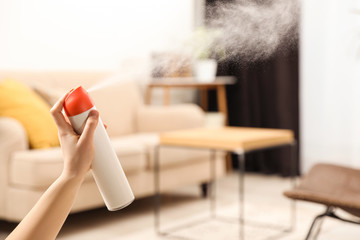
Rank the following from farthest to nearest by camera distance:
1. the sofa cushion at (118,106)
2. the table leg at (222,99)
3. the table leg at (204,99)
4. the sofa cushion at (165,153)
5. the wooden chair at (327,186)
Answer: the table leg at (204,99) < the table leg at (222,99) < the sofa cushion at (118,106) < the sofa cushion at (165,153) < the wooden chair at (327,186)

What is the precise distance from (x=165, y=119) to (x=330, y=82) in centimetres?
133

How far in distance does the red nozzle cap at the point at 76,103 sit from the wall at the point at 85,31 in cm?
258

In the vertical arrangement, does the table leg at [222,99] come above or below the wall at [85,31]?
below

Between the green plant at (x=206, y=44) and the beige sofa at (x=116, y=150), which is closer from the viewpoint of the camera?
the beige sofa at (x=116, y=150)

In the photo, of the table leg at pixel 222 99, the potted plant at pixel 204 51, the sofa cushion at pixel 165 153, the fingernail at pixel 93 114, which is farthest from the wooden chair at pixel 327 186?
the table leg at pixel 222 99

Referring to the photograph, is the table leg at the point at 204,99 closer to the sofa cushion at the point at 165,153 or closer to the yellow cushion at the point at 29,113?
the sofa cushion at the point at 165,153

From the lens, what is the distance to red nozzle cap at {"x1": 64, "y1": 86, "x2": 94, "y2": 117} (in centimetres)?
74

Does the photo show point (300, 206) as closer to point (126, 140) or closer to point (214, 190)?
point (214, 190)

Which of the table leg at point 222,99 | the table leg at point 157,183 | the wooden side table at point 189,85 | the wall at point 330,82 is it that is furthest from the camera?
the table leg at point 222,99

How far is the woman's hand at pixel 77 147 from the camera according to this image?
69cm

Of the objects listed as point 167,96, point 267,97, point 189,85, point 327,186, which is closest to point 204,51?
point 189,85

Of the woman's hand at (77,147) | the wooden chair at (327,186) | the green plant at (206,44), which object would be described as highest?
the green plant at (206,44)

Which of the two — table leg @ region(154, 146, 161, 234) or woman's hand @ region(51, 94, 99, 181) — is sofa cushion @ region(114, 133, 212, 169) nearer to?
table leg @ region(154, 146, 161, 234)

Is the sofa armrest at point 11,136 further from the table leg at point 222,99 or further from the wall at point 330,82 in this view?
the wall at point 330,82
